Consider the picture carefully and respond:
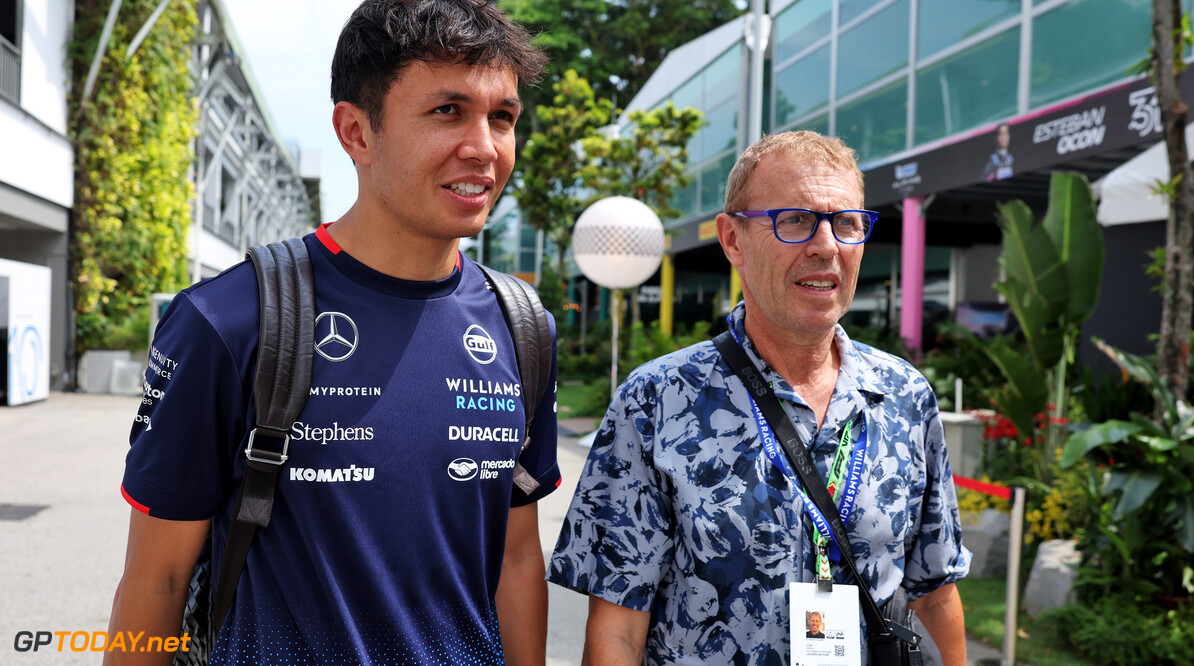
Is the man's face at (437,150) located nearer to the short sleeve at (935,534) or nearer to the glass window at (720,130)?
the short sleeve at (935,534)

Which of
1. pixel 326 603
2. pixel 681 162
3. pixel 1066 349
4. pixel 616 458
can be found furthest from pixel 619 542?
pixel 681 162

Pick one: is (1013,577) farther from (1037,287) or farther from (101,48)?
(101,48)

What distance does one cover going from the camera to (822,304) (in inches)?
80.4

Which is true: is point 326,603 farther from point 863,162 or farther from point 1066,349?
point 863,162

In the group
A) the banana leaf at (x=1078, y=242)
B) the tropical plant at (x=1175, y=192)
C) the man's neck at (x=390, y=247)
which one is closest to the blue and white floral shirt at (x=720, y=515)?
the man's neck at (x=390, y=247)

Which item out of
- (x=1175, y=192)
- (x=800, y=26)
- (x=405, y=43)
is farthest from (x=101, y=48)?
(x=405, y=43)

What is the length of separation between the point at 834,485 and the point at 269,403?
121cm

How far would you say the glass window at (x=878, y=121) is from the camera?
51.1 ft

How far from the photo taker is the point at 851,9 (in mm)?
17656

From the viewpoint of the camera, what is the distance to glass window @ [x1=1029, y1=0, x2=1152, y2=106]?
1037cm

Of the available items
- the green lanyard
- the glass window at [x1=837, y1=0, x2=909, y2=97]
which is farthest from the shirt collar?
the glass window at [x1=837, y1=0, x2=909, y2=97]

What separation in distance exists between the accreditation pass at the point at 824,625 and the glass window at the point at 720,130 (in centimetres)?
2185

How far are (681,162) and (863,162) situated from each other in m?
5.05

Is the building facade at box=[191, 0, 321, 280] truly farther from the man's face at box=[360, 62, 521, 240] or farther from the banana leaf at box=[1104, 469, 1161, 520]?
the man's face at box=[360, 62, 521, 240]
